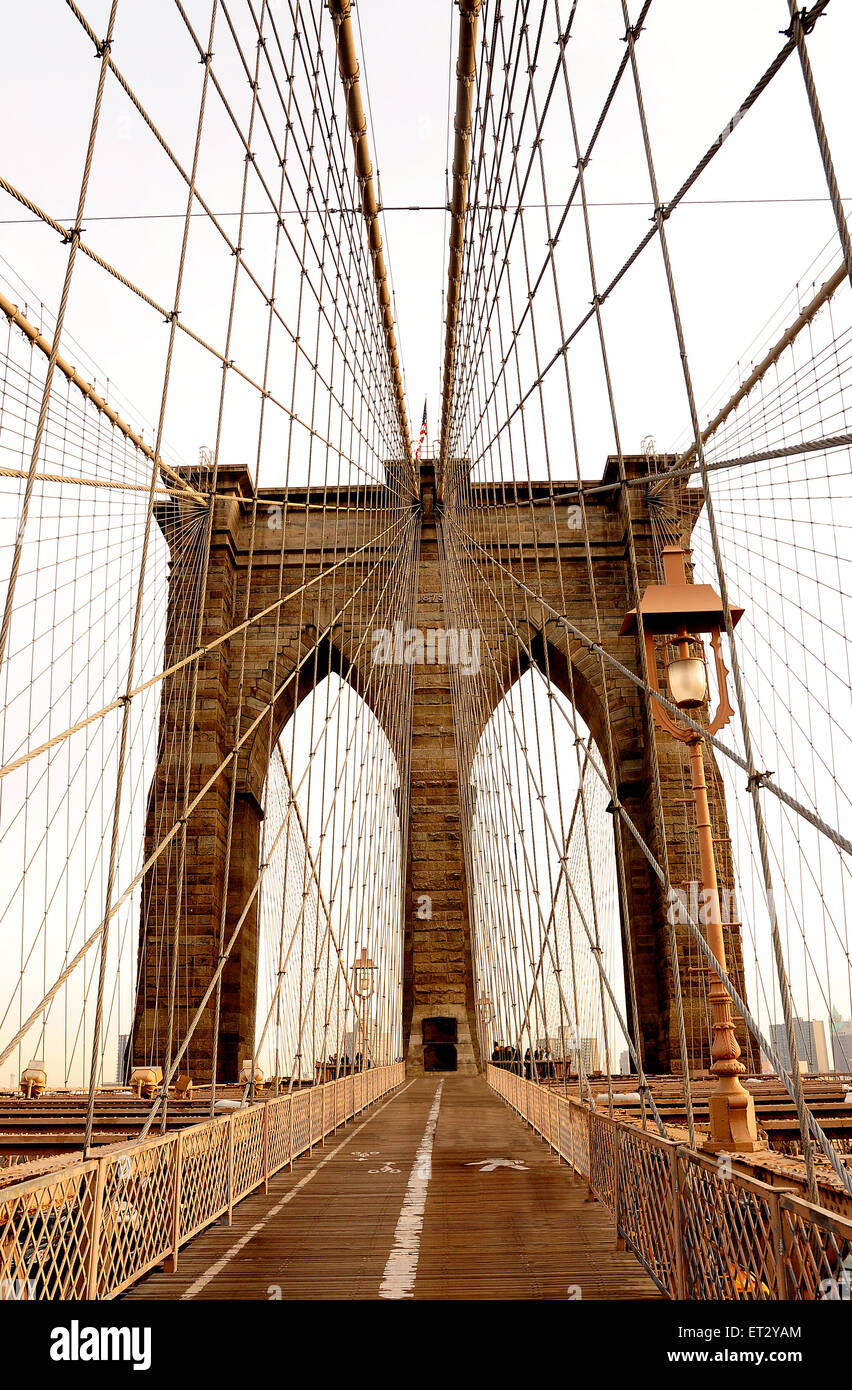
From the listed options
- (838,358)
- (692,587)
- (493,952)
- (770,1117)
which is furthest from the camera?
(493,952)

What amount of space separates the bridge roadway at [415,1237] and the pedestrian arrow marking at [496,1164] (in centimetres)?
1

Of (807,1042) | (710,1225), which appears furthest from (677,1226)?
(807,1042)

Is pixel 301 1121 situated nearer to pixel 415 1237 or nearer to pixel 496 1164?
Answer: pixel 496 1164

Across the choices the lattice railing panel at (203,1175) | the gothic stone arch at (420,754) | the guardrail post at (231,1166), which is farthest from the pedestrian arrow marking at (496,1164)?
the gothic stone arch at (420,754)

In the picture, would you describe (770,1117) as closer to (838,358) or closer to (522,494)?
(838,358)

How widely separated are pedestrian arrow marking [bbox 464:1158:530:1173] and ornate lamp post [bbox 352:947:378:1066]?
6719 millimetres

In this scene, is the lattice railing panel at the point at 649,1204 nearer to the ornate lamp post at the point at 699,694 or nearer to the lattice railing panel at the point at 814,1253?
the ornate lamp post at the point at 699,694

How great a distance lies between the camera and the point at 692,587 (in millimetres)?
4895

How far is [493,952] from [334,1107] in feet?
22.8

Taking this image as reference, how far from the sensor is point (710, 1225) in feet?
8.32

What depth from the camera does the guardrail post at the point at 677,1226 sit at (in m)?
2.74

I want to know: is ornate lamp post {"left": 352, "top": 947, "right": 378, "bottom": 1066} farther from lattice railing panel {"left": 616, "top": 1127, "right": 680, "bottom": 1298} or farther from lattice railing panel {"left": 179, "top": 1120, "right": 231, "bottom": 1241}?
lattice railing panel {"left": 616, "top": 1127, "right": 680, "bottom": 1298}

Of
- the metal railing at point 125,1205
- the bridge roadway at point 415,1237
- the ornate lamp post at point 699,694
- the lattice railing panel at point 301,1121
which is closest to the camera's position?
the metal railing at point 125,1205
